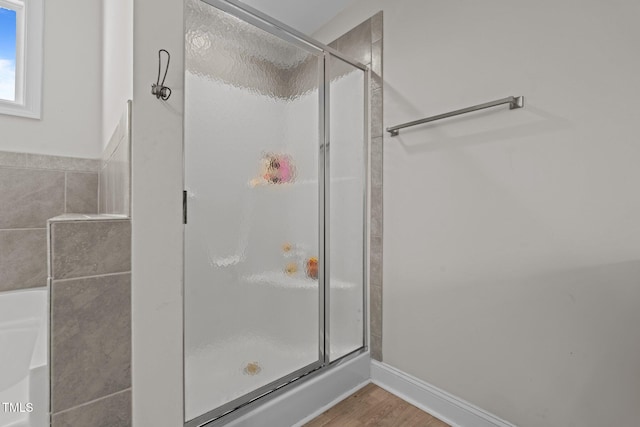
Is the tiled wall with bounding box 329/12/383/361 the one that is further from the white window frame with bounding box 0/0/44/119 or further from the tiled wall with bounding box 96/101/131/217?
the white window frame with bounding box 0/0/44/119

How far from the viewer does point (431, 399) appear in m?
1.37

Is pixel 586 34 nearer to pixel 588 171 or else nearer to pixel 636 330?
pixel 588 171

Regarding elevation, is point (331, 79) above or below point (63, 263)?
above

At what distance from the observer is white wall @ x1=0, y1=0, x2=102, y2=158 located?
5.20 ft

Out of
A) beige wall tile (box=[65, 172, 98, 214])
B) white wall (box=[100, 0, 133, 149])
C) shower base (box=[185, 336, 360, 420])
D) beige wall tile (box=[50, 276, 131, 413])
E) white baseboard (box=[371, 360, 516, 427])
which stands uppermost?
white wall (box=[100, 0, 133, 149])

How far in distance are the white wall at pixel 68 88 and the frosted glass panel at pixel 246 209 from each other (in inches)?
44.5

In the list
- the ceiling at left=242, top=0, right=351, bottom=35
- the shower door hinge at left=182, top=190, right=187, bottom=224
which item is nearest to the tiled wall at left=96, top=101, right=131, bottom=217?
the shower door hinge at left=182, top=190, right=187, bottom=224

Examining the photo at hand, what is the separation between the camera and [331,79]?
1497mm

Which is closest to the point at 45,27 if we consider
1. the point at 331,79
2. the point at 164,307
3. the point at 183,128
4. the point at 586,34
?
the point at 183,128

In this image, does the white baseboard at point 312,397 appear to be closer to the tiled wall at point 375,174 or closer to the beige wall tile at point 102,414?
the tiled wall at point 375,174

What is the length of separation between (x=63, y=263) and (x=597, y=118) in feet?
5.35

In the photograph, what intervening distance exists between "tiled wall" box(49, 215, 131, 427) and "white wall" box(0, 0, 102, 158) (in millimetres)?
1228

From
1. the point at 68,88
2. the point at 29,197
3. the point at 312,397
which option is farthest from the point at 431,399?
the point at 68,88

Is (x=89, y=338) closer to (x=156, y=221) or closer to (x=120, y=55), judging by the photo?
(x=156, y=221)
